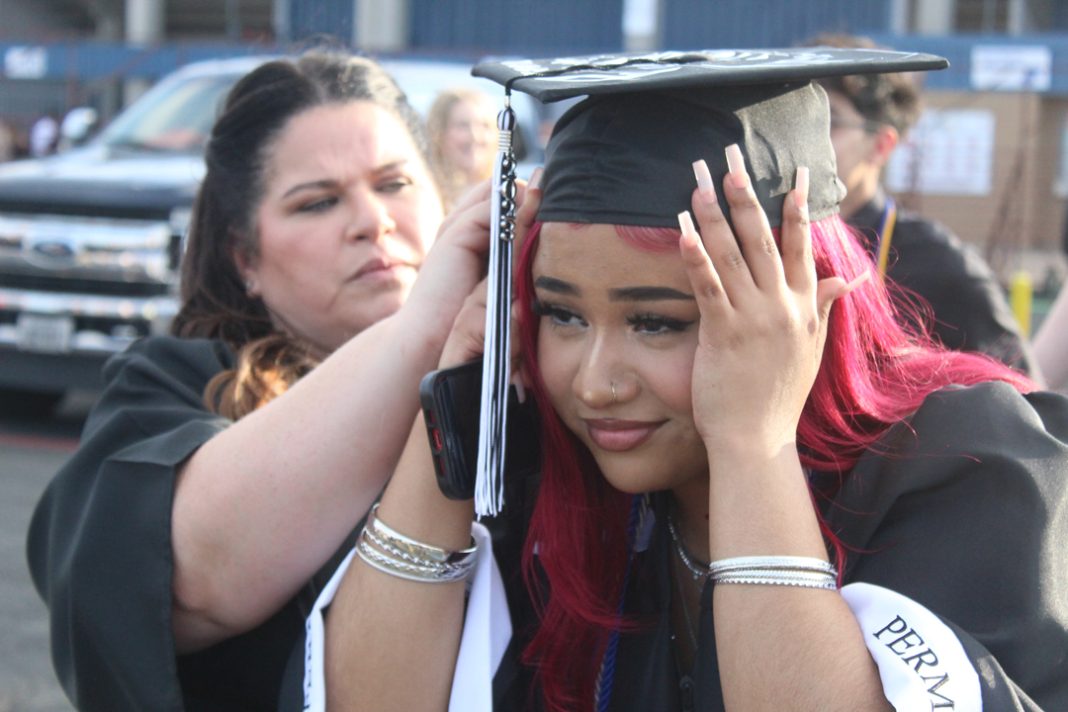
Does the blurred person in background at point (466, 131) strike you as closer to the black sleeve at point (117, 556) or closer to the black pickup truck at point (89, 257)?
the black pickup truck at point (89, 257)

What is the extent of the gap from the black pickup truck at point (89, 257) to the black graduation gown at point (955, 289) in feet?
12.3

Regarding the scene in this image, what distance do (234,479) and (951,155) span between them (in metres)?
16.4

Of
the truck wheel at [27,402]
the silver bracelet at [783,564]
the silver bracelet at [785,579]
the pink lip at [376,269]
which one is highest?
the pink lip at [376,269]

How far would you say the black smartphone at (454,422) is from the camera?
189cm

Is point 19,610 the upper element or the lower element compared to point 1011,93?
lower

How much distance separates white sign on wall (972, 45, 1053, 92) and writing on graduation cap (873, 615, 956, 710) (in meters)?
14.6

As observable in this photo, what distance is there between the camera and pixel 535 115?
836 centimetres

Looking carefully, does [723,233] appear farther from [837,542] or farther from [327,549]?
[327,549]

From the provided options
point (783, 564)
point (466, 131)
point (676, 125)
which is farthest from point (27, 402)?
point (783, 564)

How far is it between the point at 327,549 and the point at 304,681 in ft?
0.67

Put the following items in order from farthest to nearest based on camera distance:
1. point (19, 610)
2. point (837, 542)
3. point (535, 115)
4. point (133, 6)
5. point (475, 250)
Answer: point (133, 6), point (535, 115), point (19, 610), point (475, 250), point (837, 542)

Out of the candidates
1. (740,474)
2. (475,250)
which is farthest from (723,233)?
(475,250)

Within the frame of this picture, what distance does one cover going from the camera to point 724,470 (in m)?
1.63

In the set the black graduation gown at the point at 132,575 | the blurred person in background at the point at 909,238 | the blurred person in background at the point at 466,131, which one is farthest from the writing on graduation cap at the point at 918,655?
the blurred person in background at the point at 466,131
